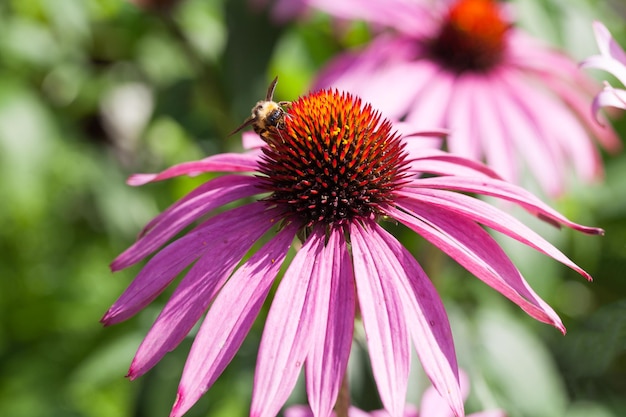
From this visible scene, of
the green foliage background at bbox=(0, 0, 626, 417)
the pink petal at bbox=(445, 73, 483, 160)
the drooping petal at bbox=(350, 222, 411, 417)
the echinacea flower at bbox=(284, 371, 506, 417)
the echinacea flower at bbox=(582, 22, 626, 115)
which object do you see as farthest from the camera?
the green foliage background at bbox=(0, 0, 626, 417)

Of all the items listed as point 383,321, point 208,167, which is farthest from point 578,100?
point 383,321

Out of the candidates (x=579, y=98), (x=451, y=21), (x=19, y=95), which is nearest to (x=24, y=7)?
(x=19, y=95)

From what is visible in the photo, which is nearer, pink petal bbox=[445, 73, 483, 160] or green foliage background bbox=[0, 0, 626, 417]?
pink petal bbox=[445, 73, 483, 160]

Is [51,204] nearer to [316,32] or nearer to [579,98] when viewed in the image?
[316,32]

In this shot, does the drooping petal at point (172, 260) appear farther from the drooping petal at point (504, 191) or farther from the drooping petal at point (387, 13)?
the drooping petal at point (387, 13)

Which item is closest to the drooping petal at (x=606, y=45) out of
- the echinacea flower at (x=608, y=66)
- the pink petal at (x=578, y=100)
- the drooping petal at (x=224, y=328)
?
the echinacea flower at (x=608, y=66)

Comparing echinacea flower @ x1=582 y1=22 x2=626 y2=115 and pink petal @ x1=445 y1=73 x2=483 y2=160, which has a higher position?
echinacea flower @ x1=582 y1=22 x2=626 y2=115

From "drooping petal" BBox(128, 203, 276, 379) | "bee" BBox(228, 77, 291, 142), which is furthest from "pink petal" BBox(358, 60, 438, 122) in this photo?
"drooping petal" BBox(128, 203, 276, 379)

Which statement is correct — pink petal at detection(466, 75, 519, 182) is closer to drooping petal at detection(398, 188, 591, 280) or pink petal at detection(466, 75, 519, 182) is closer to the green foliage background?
the green foliage background

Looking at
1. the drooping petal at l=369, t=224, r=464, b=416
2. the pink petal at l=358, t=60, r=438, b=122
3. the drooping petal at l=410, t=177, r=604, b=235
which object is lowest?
the drooping petal at l=369, t=224, r=464, b=416
